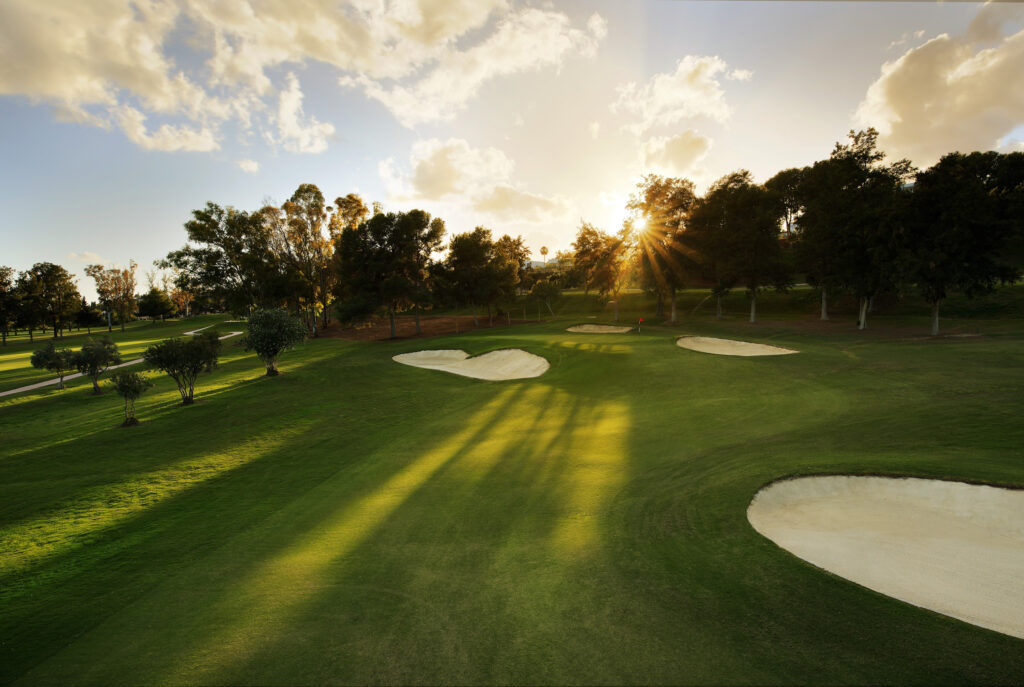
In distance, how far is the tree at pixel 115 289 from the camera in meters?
83.8

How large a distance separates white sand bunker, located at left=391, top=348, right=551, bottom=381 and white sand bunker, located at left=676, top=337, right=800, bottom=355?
11.5 metres

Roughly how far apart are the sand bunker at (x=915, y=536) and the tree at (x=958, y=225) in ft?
94.0

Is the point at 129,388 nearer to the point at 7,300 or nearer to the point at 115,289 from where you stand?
the point at 7,300

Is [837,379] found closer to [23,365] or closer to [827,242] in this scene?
[827,242]

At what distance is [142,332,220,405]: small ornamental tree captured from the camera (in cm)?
2127

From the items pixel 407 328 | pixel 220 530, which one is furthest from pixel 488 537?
pixel 407 328

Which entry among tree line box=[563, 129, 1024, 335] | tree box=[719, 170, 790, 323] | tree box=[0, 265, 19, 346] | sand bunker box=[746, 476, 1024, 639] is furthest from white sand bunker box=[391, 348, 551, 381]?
tree box=[0, 265, 19, 346]

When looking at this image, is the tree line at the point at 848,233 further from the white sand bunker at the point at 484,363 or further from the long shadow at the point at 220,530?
the long shadow at the point at 220,530

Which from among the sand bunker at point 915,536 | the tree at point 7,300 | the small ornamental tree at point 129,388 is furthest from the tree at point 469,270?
the tree at point 7,300

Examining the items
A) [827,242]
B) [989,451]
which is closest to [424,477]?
[989,451]

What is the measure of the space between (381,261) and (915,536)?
4920 centimetres

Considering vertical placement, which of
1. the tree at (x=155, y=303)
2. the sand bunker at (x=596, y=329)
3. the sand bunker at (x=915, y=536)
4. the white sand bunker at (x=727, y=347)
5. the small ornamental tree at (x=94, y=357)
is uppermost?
the tree at (x=155, y=303)

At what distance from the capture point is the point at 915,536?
823cm

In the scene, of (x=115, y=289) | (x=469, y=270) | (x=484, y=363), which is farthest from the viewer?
(x=115, y=289)
